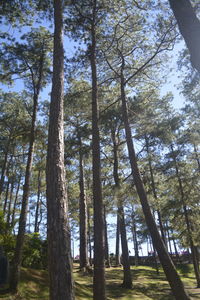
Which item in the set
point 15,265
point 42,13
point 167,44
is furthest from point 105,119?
point 15,265

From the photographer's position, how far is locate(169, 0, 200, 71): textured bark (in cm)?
416

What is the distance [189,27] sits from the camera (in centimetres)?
428

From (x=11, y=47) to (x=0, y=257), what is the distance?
338 inches

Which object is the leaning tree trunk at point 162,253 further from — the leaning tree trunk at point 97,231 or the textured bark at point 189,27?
the textured bark at point 189,27

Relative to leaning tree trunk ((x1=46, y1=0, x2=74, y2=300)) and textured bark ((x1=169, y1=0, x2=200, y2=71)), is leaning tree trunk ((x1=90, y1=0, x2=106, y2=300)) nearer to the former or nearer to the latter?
leaning tree trunk ((x1=46, y1=0, x2=74, y2=300))

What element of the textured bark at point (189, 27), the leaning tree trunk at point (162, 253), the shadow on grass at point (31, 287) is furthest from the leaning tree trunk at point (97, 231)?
the textured bark at point (189, 27)

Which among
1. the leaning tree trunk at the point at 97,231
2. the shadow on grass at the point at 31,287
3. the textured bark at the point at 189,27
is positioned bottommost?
the shadow on grass at the point at 31,287

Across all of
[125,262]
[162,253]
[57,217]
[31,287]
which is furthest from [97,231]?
[125,262]

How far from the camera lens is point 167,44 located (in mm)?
10203

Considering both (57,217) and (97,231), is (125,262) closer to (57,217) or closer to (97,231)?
(97,231)

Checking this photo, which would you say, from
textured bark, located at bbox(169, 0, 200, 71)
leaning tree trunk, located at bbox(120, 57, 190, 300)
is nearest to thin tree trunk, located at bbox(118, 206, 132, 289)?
leaning tree trunk, located at bbox(120, 57, 190, 300)

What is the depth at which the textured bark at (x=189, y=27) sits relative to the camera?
13.6 ft

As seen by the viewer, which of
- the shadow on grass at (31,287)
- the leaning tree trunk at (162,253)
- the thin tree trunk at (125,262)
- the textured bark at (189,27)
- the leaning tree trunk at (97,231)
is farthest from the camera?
the thin tree trunk at (125,262)

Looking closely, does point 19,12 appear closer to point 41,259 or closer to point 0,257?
point 0,257
